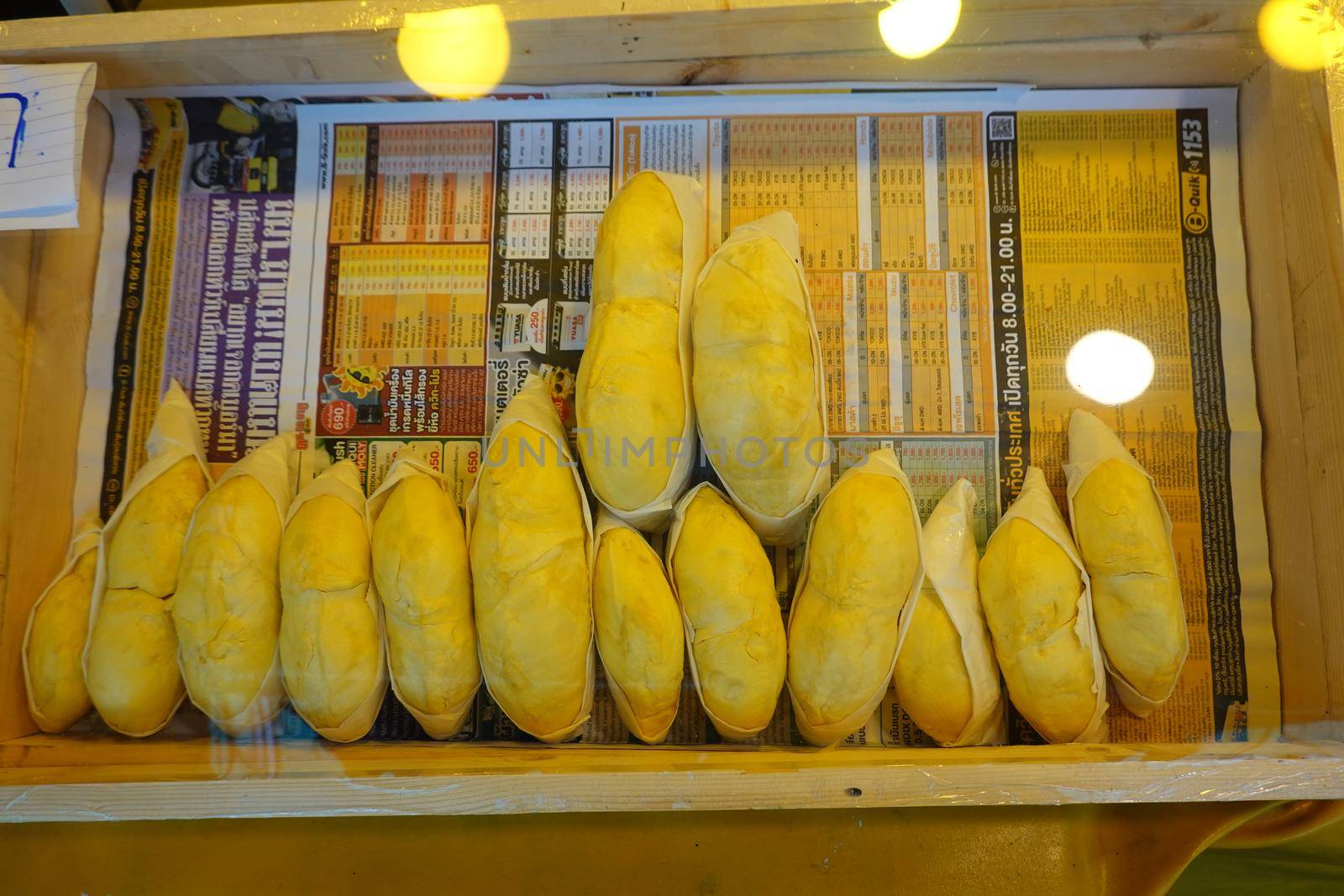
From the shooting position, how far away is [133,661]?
0.92m

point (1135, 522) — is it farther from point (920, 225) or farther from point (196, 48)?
point (196, 48)

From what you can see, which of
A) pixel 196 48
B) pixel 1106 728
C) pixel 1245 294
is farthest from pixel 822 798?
pixel 196 48

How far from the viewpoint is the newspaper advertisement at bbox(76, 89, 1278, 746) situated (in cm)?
110

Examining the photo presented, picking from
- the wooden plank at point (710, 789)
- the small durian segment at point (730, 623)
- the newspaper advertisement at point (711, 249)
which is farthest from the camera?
the newspaper advertisement at point (711, 249)

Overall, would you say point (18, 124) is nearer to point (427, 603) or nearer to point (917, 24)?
point (427, 603)

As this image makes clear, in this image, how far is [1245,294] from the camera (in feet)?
3.62

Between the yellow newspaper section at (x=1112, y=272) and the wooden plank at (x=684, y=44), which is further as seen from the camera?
the yellow newspaper section at (x=1112, y=272)

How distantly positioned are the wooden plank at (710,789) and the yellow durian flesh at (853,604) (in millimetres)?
90

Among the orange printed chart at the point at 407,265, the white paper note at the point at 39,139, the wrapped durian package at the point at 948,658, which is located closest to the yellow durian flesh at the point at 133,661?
the orange printed chart at the point at 407,265

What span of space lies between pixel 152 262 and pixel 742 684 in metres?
1.07

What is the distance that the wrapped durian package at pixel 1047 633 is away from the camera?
91 centimetres

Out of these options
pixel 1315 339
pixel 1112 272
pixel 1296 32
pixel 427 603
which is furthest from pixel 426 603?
pixel 1296 32

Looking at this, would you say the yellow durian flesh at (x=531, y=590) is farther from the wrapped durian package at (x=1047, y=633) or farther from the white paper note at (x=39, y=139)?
the white paper note at (x=39, y=139)

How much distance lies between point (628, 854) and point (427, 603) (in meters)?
0.42
